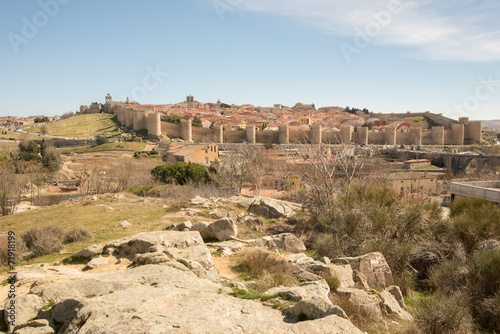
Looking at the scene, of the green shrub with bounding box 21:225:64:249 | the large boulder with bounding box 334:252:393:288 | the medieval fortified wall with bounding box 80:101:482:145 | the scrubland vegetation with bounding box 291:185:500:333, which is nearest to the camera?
the scrubland vegetation with bounding box 291:185:500:333

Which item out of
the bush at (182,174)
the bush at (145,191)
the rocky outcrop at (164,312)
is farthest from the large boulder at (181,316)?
the bush at (182,174)

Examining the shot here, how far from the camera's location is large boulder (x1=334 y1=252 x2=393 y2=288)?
6.36 meters

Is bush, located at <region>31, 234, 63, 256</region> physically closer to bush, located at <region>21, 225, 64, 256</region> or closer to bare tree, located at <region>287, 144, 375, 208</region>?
bush, located at <region>21, 225, 64, 256</region>

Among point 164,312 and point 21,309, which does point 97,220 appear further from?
point 164,312

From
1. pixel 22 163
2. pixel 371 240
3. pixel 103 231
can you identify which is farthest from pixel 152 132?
pixel 371 240

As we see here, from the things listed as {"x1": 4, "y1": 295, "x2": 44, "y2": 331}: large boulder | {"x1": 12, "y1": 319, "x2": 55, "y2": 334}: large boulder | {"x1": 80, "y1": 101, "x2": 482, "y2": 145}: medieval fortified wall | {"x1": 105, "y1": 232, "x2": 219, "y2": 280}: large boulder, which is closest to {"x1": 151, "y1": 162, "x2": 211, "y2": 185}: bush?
{"x1": 105, "y1": 232, "x2": 219, "y2": 280}: large boulder

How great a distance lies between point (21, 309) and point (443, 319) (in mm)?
5029

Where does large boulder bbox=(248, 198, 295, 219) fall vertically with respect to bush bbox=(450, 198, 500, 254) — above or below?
below

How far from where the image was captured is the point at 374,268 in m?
6.48

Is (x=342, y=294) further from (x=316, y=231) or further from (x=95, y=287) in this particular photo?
(x=316, y=231)

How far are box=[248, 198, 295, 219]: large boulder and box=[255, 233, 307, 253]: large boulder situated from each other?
11.5 ft

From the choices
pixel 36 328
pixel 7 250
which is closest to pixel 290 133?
pixel 7 250

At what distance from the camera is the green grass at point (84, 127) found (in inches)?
2409

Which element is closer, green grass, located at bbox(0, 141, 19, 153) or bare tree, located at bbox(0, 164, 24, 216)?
bare tree, located at bbox(0, 164, 24, 216)
